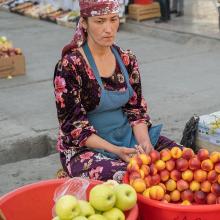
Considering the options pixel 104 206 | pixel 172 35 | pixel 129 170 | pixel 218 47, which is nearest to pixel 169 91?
pixel 218 47

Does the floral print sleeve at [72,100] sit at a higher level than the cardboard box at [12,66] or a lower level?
higher

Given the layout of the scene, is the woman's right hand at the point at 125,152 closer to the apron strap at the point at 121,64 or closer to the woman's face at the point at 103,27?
the apron strap at the point at 121,64

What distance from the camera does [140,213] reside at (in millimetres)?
2641

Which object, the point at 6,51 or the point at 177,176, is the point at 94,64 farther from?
the point at 6,51

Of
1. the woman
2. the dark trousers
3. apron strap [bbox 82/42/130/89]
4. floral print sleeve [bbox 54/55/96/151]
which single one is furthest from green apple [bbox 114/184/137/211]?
the dark trousers

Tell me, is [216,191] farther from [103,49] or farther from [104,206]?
[103,49]

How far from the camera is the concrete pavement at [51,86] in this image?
5.01 metres

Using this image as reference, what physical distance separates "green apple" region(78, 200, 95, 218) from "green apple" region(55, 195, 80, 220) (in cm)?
3

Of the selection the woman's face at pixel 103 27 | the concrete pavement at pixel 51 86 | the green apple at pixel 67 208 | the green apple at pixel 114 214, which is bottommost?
the concrete pavement at pixel 51 86

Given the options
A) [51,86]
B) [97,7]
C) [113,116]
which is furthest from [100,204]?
[51,86]

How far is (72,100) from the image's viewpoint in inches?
Answer: 130

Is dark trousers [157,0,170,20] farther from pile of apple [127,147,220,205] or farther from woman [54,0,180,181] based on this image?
pile of apple [127,147,220,205]

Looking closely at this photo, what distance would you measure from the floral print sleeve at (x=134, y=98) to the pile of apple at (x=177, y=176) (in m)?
0.74

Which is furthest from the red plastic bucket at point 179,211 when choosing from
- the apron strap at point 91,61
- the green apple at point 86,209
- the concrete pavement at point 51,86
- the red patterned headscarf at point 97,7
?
the concrete pavement at point 51,86
